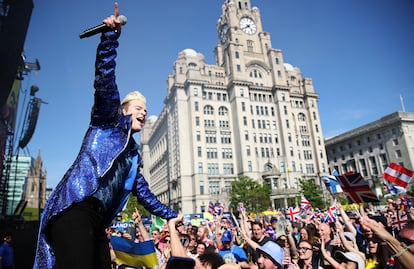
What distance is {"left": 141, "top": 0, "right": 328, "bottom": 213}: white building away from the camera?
61.6m

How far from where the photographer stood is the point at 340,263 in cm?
493

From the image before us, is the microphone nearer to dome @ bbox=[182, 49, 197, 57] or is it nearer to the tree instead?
the tree

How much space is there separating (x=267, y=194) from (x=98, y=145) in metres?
50.0

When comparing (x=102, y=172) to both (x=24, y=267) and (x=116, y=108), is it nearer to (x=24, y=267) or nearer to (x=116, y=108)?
(x=116, y=108)

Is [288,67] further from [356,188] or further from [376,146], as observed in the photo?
[356,188]

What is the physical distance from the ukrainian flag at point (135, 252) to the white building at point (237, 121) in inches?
2111

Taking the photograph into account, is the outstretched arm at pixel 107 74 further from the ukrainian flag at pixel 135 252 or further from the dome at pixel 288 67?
the dome at pixel 288 67

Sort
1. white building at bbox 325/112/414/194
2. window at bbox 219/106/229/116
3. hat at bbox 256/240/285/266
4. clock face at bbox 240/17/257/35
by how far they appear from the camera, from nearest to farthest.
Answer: hat at bbox 256/240/285/266
window at bbox 219/106/229/116
white building at bbox 325/112/414/194
clock face at bbox 240/17/257/35

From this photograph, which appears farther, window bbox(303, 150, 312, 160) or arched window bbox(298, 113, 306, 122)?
arched window bbox(298, 113, 306, 122)

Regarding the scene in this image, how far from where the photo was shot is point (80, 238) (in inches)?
75.9

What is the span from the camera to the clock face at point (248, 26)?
7412 centimetres

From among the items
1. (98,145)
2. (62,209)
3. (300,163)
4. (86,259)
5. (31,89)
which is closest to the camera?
(86,259)

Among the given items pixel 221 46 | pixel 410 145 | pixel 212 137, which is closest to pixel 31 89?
pixel 212 137

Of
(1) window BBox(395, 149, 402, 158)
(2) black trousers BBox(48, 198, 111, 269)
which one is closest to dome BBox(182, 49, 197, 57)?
(1) window BBox(395, 149, 402, 158)
